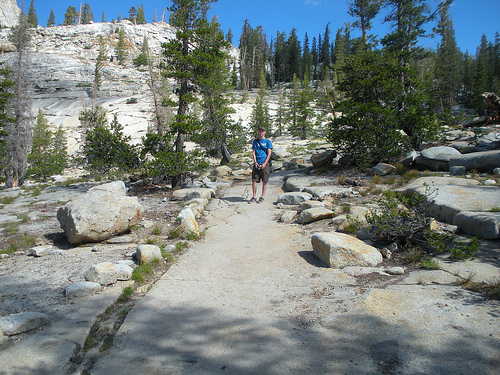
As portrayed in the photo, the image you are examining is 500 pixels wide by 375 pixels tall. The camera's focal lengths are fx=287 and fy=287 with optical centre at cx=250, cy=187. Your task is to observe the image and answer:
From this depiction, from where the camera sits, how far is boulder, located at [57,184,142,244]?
209 inches

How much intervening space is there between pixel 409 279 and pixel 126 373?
3.15 meters

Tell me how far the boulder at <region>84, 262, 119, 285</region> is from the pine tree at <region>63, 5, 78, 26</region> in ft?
416

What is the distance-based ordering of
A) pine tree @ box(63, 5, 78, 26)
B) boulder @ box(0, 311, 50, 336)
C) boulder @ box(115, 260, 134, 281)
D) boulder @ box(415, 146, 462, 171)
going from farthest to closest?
1. pine tree @ box(63, 5, 78, 26)
2. boulder @ box(415, 146, 462, 171)
3. boulder @ box(115, 260, 134, 281)
4. boulder @ box(0, 311, 50, 336)

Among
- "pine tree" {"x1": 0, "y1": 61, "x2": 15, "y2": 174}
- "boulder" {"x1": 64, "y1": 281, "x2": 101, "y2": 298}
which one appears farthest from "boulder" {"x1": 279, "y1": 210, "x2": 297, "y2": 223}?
"pine tree" {"x1": 0, "y1": 61, "x2": 15, "y2": 174}

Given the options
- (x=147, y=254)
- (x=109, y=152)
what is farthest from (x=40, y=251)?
(x=109, y=152)

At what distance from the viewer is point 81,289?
3.37 metres

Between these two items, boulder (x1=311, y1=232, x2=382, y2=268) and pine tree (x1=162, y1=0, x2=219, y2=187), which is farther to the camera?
pine tree (x1=162, y1=0, x2=219, y2=187)

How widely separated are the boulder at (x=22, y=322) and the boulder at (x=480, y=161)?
11.5 meters

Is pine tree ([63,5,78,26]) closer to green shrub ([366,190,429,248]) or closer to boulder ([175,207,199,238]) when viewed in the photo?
boulder ([175,207,199,238])

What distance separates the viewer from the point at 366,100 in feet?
40.7

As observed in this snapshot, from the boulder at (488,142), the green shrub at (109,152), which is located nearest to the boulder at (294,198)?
the green shrub at (109,152)

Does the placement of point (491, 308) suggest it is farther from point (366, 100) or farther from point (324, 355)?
point (366, 100)

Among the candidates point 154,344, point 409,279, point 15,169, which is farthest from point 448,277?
point 15,169

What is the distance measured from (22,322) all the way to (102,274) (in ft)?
3.76
